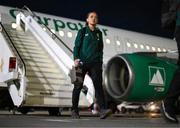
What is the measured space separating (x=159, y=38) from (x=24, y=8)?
11.0 meters

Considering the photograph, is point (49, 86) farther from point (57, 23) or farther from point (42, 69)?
point (57, 23)

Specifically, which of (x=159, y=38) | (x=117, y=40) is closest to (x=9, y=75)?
(x=117, y=40)

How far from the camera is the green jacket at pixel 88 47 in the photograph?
8.83 meters

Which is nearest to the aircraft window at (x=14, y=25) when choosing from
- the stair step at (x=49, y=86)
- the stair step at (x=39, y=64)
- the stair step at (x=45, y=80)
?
the stair step at (x=39, y=64)

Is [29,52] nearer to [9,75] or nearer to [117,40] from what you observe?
[9,75]

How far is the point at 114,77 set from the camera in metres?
6.73

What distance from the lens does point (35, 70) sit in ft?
42.4

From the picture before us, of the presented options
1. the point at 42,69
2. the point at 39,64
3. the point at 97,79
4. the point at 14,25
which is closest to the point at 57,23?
the point at 14,25

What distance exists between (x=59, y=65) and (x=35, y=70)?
1124 mm

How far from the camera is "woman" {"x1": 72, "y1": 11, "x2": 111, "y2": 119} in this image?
28.5 ft

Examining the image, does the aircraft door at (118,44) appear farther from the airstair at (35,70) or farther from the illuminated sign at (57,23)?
the airstair at (35,70)

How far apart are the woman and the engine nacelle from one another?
193 cm

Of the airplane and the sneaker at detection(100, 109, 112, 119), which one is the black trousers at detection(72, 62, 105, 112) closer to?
the sneaker at detection(100, 109, 112, 119)

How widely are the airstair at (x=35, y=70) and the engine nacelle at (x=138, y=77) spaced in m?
4.47
